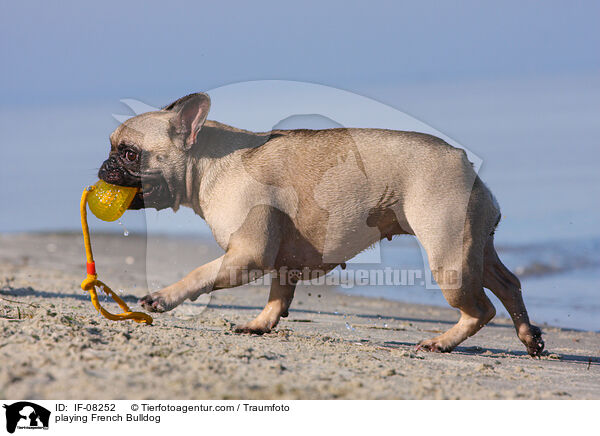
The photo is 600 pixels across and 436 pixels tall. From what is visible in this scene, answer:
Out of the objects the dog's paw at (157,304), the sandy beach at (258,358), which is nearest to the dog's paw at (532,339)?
the sandy beach at (258,358)

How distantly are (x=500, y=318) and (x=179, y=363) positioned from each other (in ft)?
24.2

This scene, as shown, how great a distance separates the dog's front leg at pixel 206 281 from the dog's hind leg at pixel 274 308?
83 cm

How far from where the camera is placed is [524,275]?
15180 mm

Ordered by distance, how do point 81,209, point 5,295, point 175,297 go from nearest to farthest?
point 175,297
point 81,209
point 5,295

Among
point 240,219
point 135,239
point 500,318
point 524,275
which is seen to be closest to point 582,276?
point 524,275

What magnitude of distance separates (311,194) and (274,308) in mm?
1237

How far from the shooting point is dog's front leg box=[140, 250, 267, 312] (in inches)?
231

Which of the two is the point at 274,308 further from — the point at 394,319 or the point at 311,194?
the point at 394,319

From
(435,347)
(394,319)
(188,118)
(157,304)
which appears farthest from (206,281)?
(394,319)

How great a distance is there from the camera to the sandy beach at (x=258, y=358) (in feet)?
13.3

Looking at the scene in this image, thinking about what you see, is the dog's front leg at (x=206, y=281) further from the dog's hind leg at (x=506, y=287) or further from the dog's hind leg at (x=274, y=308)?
the dog's hind leg at (x=506, y=287)

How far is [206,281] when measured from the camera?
5984mm
